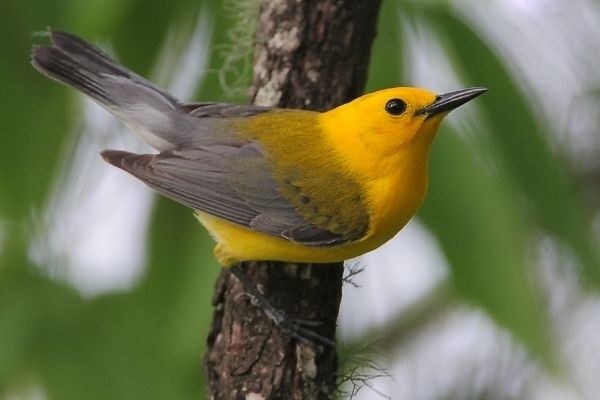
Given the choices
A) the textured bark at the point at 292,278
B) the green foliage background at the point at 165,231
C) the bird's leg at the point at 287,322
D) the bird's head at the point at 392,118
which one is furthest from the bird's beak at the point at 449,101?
the bird's leg at the point at 287,322

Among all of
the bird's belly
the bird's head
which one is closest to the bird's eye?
the bird's head

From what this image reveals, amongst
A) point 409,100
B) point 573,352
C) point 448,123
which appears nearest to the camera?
point 409,100

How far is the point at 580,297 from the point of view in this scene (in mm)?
2881

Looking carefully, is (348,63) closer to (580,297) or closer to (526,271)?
(526,271)

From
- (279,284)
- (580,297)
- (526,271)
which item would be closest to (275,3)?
(279,284)

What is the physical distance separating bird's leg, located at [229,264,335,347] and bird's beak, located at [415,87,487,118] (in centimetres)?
68

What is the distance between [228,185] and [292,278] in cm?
34

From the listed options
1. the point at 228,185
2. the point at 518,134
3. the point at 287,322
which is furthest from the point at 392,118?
the point at 287,322

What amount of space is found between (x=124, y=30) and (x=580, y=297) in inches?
66.0

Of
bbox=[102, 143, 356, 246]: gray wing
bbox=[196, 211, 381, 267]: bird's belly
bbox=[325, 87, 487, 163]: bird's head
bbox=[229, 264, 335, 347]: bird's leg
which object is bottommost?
bbox=[229, 264, 335, 347]: bird's leg

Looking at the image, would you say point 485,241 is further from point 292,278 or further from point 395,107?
point 292,278

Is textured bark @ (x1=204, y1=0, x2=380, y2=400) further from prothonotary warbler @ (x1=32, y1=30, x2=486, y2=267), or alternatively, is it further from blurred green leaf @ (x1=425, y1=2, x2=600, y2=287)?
blurred green leaf @ (x1=425, y1=2, x2=600, y2=287)

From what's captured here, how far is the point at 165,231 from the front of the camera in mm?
2721

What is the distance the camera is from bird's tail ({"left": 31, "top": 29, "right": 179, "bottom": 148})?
2.71 meters
